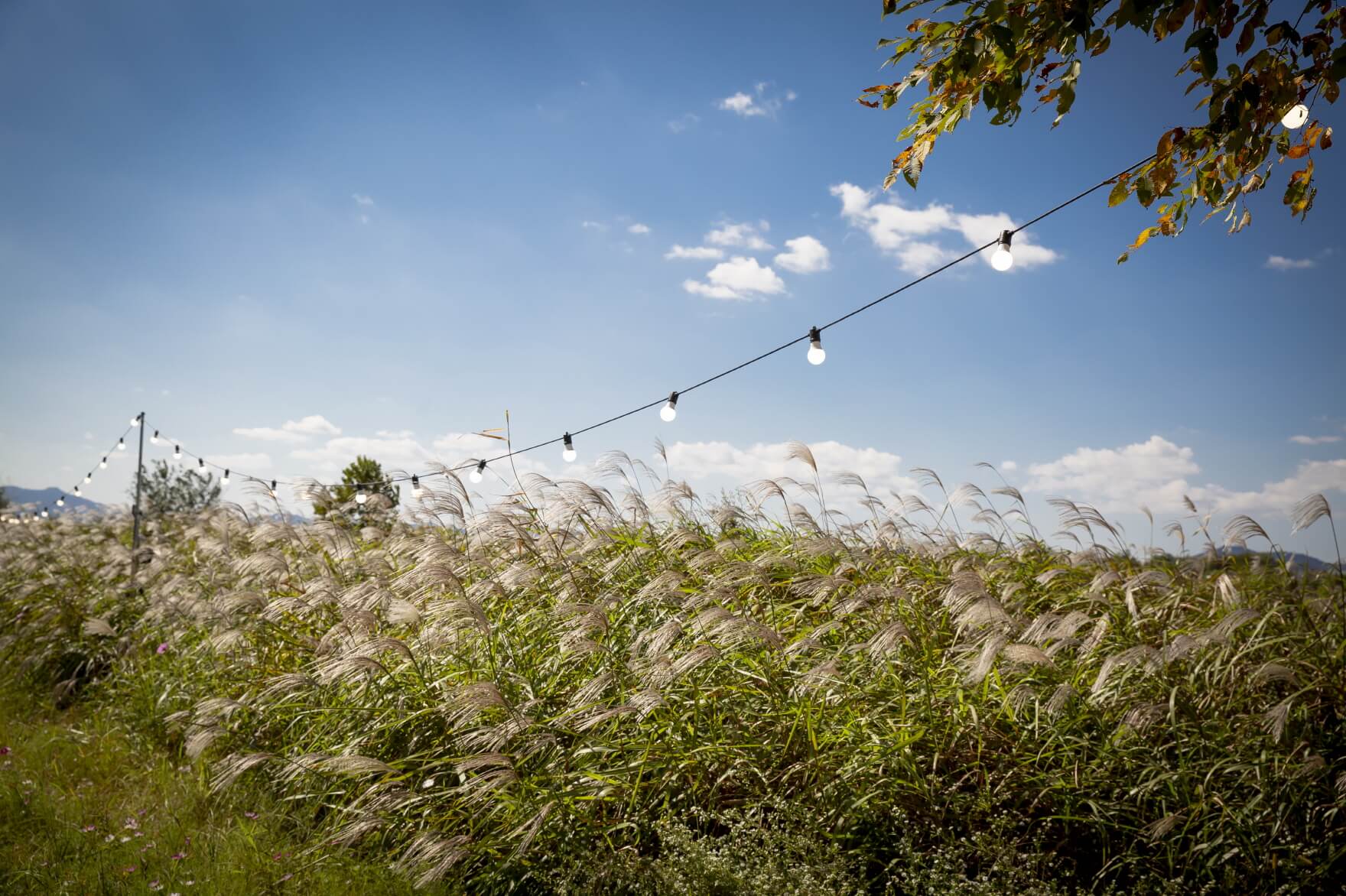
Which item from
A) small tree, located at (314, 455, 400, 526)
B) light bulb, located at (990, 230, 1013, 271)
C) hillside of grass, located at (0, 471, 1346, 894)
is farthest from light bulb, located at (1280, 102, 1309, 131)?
small tree, located at (314, 455, 400, 526)

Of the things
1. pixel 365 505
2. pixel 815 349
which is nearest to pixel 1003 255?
pixel 815 349

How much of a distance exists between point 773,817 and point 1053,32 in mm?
3140

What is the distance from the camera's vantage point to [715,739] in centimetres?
295

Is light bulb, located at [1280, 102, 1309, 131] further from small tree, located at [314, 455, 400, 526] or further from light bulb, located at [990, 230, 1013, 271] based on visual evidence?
small tree, located at [314, 455, 400, 526]

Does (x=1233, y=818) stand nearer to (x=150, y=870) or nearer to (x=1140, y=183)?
(x=1140, y=183)

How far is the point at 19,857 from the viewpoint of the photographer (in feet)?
10.2

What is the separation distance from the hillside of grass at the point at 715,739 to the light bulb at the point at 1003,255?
153 centimetres

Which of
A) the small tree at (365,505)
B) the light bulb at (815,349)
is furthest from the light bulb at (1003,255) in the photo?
the small tree at (365,505)

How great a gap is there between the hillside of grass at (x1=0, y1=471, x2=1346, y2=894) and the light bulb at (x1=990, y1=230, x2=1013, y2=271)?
1.53m

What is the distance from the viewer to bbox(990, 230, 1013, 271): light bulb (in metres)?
3.77

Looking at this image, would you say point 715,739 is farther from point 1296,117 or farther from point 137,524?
point 137,524

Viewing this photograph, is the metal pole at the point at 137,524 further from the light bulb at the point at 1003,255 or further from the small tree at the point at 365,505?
the light bulb at the point at 1003,255

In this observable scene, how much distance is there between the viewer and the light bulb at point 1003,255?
3.77m

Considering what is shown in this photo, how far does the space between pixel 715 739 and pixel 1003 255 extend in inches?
106
